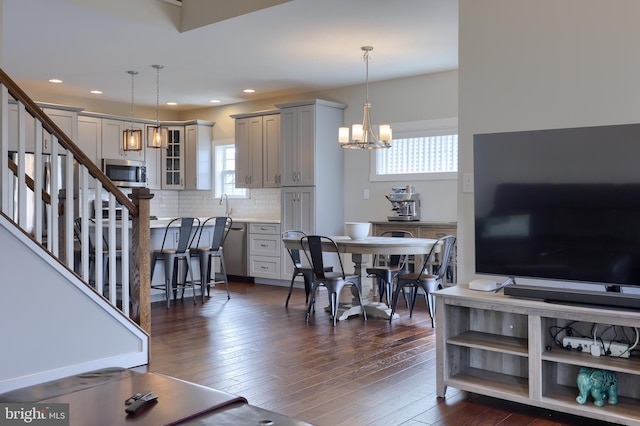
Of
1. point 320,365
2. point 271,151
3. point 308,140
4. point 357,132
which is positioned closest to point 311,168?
point 308,140

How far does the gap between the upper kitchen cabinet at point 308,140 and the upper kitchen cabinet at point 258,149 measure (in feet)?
0.89

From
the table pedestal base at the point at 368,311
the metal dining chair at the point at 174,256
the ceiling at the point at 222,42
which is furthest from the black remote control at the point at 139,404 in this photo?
the metal dining chair at the point at 174,256

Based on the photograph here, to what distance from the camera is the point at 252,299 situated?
674 cm

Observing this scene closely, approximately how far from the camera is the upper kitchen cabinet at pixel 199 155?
9203 mm

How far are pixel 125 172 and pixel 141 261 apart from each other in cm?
497

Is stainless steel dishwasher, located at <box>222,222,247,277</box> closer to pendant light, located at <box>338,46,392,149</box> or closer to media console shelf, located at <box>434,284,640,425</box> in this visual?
pendant light, located at <box>338,46,392,149</box>

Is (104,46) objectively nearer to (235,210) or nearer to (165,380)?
(235,210)

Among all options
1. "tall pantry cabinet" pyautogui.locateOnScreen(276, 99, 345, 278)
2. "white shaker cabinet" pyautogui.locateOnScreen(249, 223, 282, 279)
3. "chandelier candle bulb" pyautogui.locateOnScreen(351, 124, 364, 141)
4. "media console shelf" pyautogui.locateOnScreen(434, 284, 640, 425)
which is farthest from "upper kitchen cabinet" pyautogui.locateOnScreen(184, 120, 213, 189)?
"media console shelf" pyautogui.locateOnScreen(434, 284, 640, 425)

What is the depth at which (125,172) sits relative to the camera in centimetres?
870

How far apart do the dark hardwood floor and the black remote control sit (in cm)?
117

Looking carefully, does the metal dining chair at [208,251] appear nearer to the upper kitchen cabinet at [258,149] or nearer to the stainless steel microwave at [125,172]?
the upper kitchen cabinet at [258,149]

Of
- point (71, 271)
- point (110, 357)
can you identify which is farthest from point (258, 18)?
point (110, 357)

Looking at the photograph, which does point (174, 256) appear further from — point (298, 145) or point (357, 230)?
point (298, 145)

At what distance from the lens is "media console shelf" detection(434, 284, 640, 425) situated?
2805 mm
